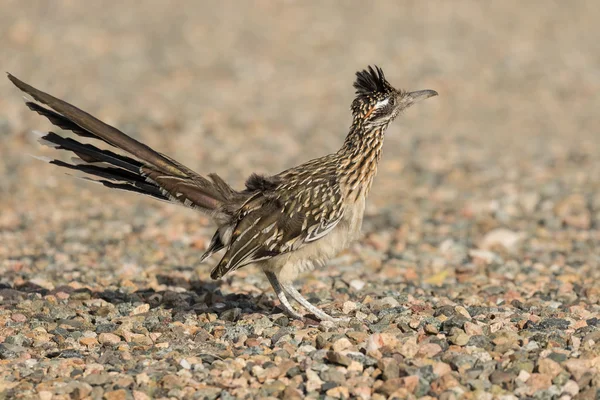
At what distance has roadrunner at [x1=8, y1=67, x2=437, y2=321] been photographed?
6719 mm

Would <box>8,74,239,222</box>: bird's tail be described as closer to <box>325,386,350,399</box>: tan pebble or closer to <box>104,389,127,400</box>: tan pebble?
<box>104,389,127,400</box>: tan pebble

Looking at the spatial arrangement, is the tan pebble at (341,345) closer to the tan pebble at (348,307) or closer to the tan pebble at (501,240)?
the tan pebble at (348,307)

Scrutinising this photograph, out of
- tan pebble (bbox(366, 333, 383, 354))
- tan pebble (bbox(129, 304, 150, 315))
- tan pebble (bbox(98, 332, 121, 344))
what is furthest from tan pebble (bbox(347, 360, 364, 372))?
tan pebble (bbox(129, 304, 150, 315))

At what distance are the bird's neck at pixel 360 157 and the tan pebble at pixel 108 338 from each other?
2035 millimetres

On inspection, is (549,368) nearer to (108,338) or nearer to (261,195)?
(261,195)

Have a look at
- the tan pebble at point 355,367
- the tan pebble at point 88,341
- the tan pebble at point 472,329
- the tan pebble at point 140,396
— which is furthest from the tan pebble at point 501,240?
the tan pebble at point 140,396

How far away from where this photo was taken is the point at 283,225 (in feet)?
22.2

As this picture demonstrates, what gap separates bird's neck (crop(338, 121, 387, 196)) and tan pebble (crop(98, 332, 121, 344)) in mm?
2035

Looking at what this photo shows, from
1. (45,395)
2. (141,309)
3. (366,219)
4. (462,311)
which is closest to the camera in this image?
(45,395)

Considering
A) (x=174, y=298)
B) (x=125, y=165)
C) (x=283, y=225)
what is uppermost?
(x=125, y=165)

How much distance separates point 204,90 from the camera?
18828 mm

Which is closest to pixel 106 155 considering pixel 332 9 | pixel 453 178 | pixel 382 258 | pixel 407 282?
pixel 407 282

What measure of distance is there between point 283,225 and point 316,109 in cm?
1158

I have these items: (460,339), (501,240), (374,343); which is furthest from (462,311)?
(501,240)
